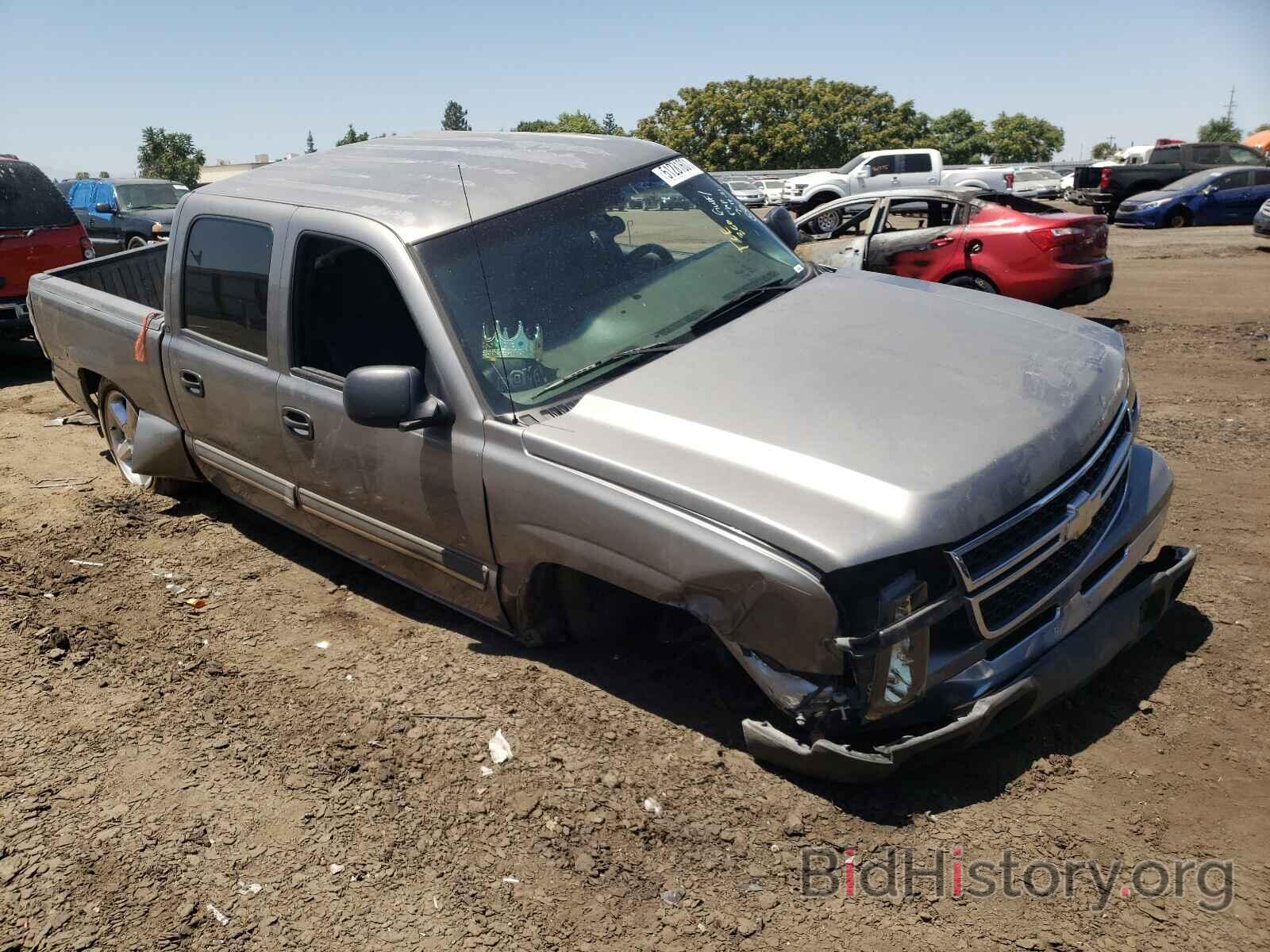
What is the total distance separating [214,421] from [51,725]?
5.13 ft

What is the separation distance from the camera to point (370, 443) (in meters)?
3.84

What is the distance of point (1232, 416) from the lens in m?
6.48

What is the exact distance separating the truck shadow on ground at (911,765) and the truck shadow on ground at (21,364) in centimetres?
769

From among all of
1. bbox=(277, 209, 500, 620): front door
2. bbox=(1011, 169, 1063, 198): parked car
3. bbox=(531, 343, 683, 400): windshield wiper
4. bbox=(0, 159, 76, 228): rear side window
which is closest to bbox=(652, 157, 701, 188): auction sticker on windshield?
bbox=(531, 343, 683, 400): windshield wiper

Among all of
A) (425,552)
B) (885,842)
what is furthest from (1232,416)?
(425,552)

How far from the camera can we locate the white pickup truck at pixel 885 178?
1122 inches

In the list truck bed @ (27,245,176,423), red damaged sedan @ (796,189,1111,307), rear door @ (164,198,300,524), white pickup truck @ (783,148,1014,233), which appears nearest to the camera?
rear door @ (164,198,300,524)

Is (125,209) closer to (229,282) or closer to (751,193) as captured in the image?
(229,282)

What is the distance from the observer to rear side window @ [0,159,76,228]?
33.7 feet

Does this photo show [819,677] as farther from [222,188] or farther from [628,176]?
[222,188]

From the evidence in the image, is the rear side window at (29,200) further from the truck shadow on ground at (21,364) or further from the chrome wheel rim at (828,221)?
the chrome wheel rim at (828,221)

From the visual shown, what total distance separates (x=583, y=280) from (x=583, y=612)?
4.07 ft

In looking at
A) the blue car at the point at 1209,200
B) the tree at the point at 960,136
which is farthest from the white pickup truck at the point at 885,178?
the tree at the point at 960,136

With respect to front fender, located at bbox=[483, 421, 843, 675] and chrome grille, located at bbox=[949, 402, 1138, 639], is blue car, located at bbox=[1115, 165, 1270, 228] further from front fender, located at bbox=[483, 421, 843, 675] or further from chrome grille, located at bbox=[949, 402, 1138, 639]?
front fender, located at bbox=[483, 421, 843, 675]
